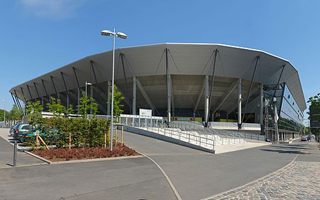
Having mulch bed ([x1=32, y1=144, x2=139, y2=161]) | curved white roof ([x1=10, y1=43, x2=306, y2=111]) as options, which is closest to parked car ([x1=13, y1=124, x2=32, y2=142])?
mulch bed ([x1=32, y1=144, x2=139, y2=161])

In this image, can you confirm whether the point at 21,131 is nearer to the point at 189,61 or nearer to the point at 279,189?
the point at 279,189

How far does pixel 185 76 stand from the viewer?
56.5m

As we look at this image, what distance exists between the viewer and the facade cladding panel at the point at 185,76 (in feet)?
170

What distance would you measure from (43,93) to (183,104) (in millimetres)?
39804

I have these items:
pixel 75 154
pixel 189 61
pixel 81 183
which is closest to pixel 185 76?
pixel 189 61

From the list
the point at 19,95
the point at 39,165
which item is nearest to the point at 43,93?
the point at 19,95

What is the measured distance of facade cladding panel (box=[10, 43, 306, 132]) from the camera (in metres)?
51.7

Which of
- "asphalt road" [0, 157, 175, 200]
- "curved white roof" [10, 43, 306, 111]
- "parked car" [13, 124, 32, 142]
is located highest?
"curved white roof" [10, 43, 306, 111]

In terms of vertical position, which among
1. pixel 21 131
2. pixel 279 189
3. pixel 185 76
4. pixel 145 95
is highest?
pixel 185 76

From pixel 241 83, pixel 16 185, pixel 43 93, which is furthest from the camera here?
pixel 43 93

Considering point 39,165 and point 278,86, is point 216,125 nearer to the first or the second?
point 278,86

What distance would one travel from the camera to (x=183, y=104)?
219ft

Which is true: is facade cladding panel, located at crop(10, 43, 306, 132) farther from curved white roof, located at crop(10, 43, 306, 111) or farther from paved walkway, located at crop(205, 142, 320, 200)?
paved walkway, located at crop(205, 142, 320, 200)

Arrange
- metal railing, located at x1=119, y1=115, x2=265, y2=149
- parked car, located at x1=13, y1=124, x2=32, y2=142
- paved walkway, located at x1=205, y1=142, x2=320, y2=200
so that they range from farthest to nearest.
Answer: metal railing, located at x1=119, y1=115, x2=265, y2=149 < parked car, located at x1=13, y1=124, x2=32, y2=142 < paved walkway, located at x1=205, y1=142, x2=320, y2=200
